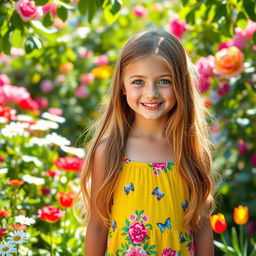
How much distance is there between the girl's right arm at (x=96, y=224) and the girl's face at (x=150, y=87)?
0.21 meters

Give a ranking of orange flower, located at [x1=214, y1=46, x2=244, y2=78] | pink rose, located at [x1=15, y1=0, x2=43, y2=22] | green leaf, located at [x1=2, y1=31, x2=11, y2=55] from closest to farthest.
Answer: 1. pink rose, located at [x1=15, y1=0, x2=43, y2=22]
2. green leaf, located at [x1=2, y1=31, x2=11, y2=55]
3. orange flower, located at [x1=214, y1=46, x2=244, y2=78]

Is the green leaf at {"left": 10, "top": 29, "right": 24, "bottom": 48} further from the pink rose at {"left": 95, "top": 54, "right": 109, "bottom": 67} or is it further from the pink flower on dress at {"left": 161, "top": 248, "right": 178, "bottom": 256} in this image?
the pink rose at {"left": 95, "top": 54, "right": 109, "bottom": 67}

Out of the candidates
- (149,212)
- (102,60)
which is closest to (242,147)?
(102,60)

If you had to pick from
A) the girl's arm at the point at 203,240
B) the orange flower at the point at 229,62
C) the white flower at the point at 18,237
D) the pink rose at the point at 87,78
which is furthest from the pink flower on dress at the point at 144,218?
the pink rose at the point at 87,78

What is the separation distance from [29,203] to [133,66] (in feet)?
3.10

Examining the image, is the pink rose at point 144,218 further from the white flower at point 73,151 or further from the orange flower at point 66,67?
the orange flower at point 66,67

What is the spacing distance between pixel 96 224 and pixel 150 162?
29 centimetres

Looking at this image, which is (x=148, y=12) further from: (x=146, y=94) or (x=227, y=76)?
(x=146, y=94)

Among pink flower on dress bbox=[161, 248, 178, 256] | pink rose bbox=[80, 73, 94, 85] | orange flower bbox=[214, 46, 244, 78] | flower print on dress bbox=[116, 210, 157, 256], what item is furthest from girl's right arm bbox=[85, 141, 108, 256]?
pink rose bbox=[80, 73, 94, 85]

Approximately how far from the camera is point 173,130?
195cm

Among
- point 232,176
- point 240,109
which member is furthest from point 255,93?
point 232,176

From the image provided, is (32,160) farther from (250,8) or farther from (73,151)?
(250,8)

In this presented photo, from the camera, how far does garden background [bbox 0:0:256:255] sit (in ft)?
7.62

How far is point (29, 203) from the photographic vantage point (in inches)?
99.6
